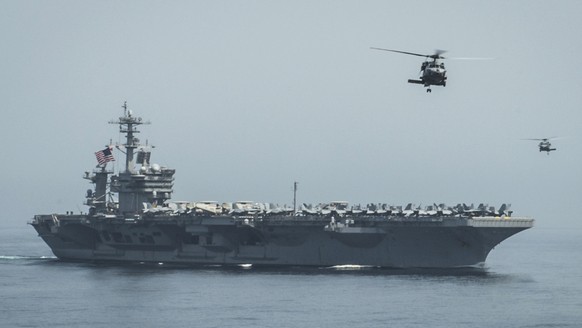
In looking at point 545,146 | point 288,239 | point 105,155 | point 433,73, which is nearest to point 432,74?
point 433,73

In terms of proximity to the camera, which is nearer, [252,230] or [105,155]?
[252,230]

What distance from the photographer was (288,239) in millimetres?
48812

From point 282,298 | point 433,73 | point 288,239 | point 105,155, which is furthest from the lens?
point 105,155

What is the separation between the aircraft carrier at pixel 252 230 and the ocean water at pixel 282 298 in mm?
909

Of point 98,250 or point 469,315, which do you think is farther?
point 98,250

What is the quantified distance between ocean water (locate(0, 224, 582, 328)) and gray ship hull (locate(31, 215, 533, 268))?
0.83 metres

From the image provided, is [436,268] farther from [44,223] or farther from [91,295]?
[44,223]

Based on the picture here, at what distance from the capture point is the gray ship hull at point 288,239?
45.9 meters

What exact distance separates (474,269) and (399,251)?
11.4ft

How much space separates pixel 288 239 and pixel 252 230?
5.55ft

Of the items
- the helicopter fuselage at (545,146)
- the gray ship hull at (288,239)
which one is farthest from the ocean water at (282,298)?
the helicopter fuselage at (545,146)

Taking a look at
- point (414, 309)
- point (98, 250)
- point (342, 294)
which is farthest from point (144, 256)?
point (414, 309)

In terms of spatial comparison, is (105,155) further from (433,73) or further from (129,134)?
(433,73)

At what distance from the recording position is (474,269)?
47844mm
